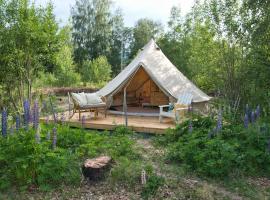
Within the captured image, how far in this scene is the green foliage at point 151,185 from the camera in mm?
4051

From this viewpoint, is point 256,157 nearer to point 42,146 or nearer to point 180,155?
point 180,155

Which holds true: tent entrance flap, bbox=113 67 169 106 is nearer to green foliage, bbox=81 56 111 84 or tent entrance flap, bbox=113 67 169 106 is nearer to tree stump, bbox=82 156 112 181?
tree stump, bbox=82 156 112 181

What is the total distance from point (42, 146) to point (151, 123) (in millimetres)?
4261

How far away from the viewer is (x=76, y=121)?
825cm

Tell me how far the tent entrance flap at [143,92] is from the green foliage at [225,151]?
6237 millimetres

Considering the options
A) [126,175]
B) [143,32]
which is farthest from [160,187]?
[143,32]

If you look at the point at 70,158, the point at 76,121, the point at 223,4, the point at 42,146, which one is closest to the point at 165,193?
the point at 70,158

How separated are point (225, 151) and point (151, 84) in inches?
302

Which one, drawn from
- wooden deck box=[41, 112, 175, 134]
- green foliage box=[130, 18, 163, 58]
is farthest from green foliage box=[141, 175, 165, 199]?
green foliage box=[130, 18, 163, 58]

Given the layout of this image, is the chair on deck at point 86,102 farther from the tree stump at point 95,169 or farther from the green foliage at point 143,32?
the green foliage at point 143,32

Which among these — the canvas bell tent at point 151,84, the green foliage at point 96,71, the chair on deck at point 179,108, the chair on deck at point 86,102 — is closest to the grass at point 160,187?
the chair on deck at point 179,108

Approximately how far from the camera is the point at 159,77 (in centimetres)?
949

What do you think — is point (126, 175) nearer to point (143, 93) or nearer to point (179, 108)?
point (179, 108)

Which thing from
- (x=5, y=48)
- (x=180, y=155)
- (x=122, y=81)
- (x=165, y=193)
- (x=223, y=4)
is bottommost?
(x=165, y=193)
